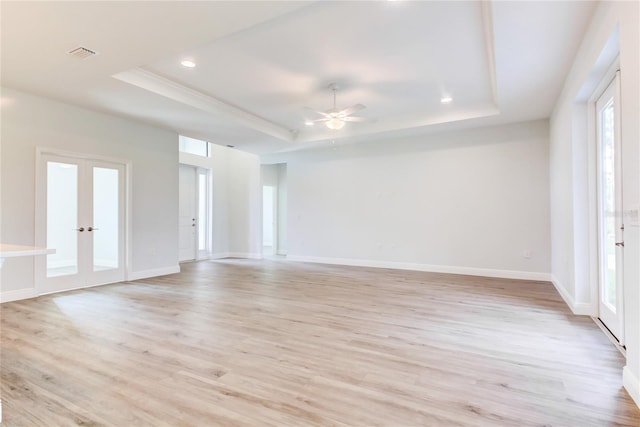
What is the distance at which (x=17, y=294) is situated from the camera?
427 centimetres

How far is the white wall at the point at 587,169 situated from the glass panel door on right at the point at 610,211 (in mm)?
151

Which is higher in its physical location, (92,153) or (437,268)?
(92,153)

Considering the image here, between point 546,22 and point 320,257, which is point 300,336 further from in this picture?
point 320,257

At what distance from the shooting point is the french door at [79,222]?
4602 mm

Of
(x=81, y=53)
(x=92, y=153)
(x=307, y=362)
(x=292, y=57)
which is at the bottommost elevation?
(x=307, y=362)

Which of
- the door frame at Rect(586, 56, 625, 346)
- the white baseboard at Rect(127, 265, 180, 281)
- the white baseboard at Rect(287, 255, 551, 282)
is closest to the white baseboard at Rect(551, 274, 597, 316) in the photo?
the door frame at Rect(586, 56, 625, 346)

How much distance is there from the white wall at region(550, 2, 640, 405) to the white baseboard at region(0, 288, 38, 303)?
623cm

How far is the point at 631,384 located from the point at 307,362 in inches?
79.1

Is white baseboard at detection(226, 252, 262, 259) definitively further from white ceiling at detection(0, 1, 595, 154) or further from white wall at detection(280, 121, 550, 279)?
white ceiling at detection(0, 1, 595, 154)

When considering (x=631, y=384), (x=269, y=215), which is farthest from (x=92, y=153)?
(x=631, y=384)

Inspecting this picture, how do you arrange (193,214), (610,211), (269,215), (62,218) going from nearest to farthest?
(610,211) → (62,218) → (193,214) → (269,215)

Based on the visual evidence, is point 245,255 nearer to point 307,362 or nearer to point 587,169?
point 307,362

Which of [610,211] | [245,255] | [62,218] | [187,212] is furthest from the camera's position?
[245,255]

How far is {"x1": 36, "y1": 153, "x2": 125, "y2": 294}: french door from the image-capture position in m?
4.60
